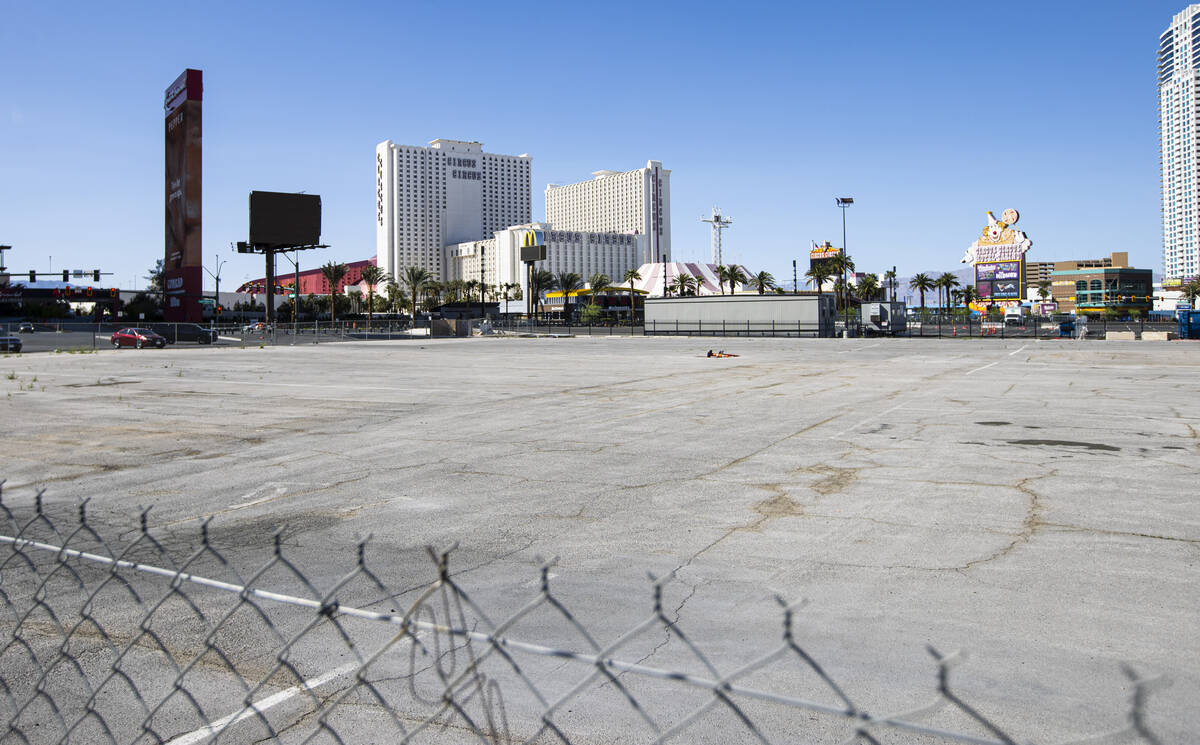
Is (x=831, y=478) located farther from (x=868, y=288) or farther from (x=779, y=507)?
(x=868, y=288)

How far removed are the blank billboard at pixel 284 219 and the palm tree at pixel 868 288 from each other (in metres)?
99.4

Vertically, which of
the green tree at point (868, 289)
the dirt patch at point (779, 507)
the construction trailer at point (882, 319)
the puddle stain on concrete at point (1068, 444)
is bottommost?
the dirt patch at point (779, 507)

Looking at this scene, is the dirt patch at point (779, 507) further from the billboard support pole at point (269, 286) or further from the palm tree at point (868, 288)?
the palm tree at point (868, 288)

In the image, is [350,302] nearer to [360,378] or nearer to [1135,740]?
[360,378]

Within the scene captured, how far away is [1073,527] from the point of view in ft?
25.2

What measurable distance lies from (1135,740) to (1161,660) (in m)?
1.05

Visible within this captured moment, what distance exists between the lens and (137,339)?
55656mm

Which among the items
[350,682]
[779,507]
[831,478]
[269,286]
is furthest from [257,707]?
[269,286]

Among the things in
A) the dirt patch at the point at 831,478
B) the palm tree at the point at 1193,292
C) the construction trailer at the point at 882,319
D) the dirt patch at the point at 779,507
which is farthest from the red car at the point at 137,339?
the palm tree at the point at 1193,292

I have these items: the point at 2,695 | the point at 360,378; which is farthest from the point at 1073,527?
the point at 360,378

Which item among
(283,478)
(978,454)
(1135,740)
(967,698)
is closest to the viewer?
(1135,740)

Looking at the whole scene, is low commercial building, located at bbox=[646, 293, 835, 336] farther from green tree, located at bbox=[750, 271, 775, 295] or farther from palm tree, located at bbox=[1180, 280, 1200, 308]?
palm tree, located at bbox=[1180, 280, 1200, 308]

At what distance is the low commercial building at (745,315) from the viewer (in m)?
69.6

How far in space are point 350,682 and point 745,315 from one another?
70781mm
